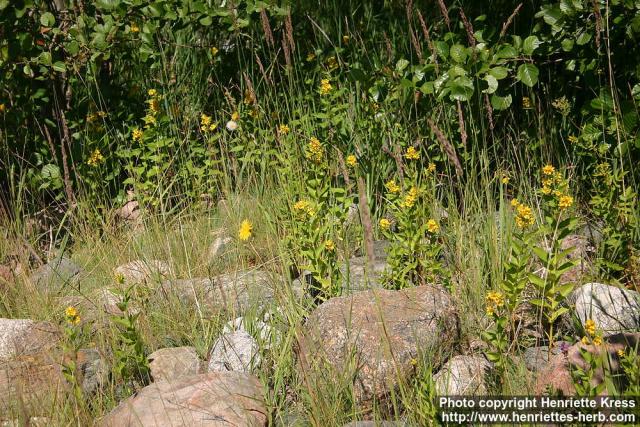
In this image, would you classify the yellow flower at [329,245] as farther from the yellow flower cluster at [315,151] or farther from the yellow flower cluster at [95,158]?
the yellow flower cluster at [95,158]

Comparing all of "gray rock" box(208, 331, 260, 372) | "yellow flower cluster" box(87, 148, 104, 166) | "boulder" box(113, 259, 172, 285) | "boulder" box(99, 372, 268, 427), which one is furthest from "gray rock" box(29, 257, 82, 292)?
"boulder" box(99, 372, 268, 427)

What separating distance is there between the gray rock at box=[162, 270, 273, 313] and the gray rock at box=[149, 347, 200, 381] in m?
0.22

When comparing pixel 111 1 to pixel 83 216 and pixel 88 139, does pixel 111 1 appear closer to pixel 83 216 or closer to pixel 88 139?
pixel 88 139

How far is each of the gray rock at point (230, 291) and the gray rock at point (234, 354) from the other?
0.19 meters

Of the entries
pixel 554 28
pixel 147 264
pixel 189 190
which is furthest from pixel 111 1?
pixel 554 28

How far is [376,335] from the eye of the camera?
275 cm

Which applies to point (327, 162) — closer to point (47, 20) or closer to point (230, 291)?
point (230, 291)

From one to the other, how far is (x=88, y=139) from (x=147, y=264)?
1.22m

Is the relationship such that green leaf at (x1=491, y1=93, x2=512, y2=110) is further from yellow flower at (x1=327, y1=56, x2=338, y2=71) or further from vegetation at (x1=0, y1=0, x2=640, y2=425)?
yellow flower at (x1=327, y1=56, x2=338, y2=71)

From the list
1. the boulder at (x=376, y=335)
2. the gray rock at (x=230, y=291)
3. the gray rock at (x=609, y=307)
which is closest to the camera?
the boulder at (x=376, y=335)

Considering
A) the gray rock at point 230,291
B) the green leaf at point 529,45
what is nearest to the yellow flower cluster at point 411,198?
the gray rock at point 230,291

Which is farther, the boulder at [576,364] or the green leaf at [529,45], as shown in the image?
the green leaf at [529,45]

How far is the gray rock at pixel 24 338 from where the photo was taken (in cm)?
309

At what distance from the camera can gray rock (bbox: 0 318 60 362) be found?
3.09m
